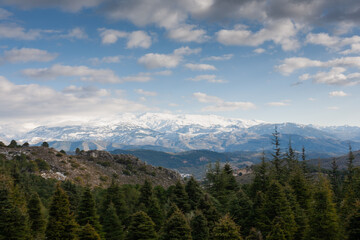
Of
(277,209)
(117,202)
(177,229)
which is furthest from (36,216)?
(277,209)

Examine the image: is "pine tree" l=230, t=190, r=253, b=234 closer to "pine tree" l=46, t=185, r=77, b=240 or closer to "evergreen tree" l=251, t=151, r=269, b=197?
"evergreen tree" l=251, t=151, r=269, b=197

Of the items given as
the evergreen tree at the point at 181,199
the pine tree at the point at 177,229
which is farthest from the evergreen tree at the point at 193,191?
the pine tree at the point at 177,229

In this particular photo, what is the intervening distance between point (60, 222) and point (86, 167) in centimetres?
9712

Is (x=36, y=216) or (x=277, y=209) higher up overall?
(x=277, y=209)

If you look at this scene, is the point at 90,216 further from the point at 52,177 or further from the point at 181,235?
the point at 52,177

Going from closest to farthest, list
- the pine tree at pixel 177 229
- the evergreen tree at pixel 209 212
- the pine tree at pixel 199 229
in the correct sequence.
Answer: the pine tree at pixel 177 229
the pine tree at pixel 199 229
the evergreen tree at pixel 209 212

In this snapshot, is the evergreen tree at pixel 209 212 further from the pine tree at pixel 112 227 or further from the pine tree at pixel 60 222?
the pine tree at pixel 60 222

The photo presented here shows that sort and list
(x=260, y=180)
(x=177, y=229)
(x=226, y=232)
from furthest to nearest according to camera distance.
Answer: (x=260, y=180), (x=177, y=229), (x=226, y=232)

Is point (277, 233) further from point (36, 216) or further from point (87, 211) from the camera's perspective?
point (36, 216)

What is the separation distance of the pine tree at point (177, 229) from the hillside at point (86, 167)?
6287cm

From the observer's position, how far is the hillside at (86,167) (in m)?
114

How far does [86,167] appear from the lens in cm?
13200

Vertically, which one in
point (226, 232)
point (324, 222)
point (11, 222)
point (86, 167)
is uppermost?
point (226, 232)

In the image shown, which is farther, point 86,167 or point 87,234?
point 86,167
